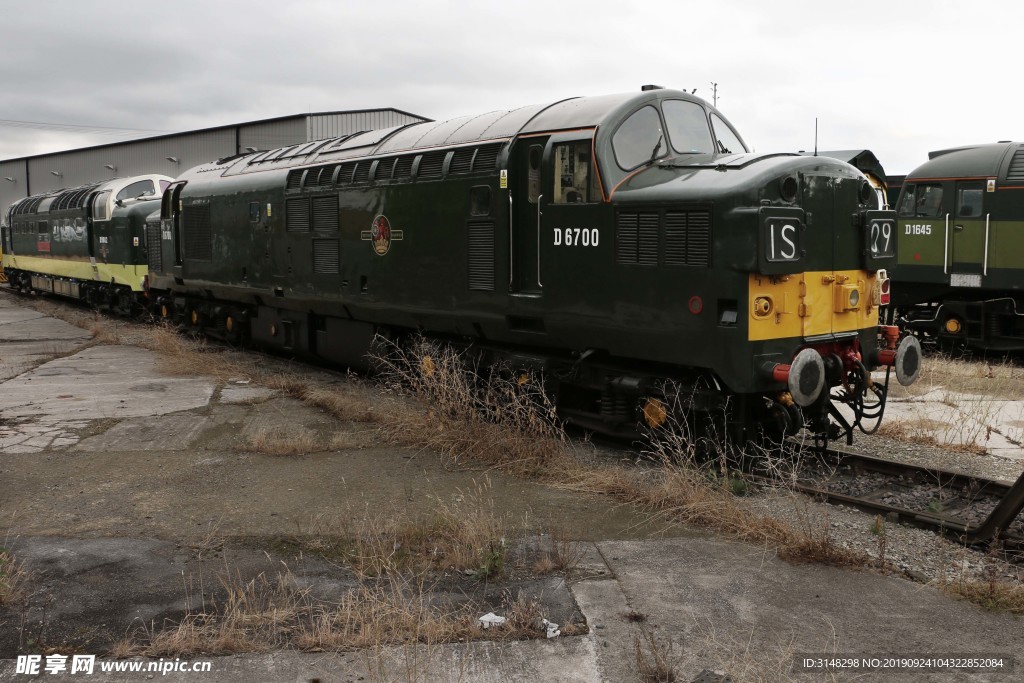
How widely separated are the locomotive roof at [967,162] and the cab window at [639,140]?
9164 millimetres

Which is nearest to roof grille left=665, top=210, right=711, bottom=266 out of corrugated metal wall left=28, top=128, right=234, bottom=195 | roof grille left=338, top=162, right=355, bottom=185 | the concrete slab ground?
the concrete slab ground

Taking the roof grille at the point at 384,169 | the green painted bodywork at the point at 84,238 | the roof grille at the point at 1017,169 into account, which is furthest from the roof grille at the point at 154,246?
the roof grille at the point at 1017,169

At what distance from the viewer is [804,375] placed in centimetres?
669

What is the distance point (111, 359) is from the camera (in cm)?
1399

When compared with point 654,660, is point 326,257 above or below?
above

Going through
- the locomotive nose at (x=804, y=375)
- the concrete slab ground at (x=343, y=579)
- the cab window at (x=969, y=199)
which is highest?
the cab window at (x=969, y=199)

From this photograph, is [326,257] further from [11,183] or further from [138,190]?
[11,183]

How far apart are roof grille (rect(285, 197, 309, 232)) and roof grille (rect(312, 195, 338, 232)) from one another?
26 cm

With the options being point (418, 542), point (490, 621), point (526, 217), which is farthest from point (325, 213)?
point (490, 621)

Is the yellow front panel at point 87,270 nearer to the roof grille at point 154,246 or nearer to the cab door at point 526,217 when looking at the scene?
the roof grille at point 154,246

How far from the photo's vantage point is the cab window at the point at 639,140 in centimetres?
766

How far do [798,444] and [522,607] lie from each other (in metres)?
4.09

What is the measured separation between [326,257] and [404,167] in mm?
2142

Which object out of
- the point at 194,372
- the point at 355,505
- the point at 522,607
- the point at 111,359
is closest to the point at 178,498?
the point at 355,505
